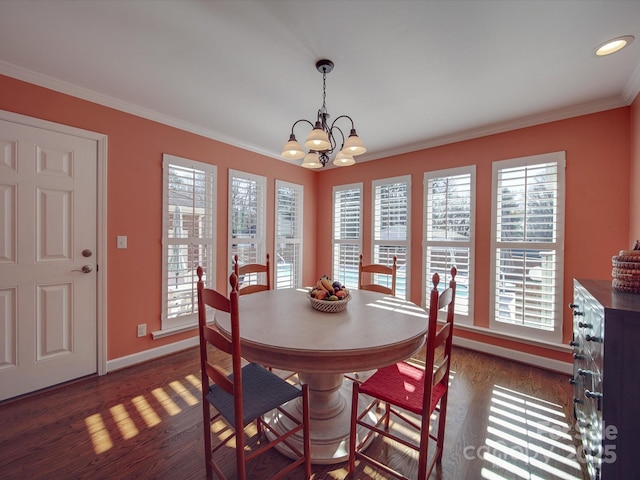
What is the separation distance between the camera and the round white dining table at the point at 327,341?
4.09ft

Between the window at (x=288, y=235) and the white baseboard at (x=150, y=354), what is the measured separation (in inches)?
54.1

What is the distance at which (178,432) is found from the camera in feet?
5.87

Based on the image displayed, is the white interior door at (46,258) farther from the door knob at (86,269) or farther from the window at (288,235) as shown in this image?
the window at (288,235)

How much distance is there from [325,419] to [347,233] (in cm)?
284

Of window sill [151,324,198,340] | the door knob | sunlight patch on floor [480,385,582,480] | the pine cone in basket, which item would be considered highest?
the door knob

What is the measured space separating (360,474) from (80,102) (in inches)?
138

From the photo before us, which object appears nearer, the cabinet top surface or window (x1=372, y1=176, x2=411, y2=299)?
the cabinet top surface

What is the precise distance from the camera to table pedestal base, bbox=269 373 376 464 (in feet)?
5.30

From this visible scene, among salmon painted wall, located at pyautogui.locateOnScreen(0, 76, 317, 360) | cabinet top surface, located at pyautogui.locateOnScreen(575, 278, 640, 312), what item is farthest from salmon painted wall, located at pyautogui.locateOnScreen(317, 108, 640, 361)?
salmon painted wall, located at pyautogui.locateOnScreen(0, 76, 317, 360)

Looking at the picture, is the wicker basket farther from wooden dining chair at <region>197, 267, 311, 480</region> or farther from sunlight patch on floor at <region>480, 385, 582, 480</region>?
sunlight patch on floor at <region>480, 385, 582, 480</region>

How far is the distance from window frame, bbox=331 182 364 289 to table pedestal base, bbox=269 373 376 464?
2.29m

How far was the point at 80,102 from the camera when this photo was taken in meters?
2.36

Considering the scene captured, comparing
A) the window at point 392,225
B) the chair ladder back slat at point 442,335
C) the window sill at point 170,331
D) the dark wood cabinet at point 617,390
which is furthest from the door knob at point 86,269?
the dark wood cabinet at point 617,390

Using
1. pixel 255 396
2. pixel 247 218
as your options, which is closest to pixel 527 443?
pixel 255 396
